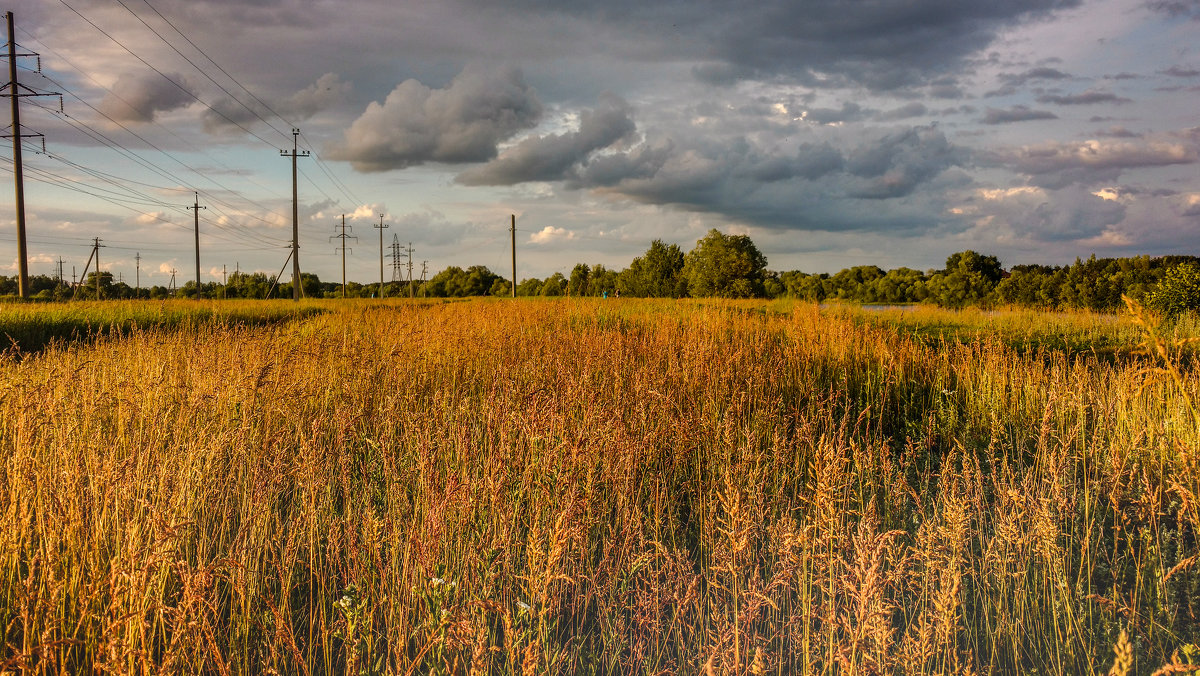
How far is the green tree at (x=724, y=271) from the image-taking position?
5005 cm

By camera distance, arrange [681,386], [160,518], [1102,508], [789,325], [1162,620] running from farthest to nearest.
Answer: [789,325] → [681,386] → [1102,508] → [1162,620] → [160,518]

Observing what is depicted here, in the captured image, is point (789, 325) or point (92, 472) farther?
point (789, 325)

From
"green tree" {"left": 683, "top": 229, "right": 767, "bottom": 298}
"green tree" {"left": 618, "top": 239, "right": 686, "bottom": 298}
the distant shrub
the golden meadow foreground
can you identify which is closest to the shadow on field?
the golden meadow foreground

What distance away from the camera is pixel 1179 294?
15.3 meters

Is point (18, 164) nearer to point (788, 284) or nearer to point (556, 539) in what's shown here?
point (556, 539)

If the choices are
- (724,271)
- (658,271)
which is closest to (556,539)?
(724,271)

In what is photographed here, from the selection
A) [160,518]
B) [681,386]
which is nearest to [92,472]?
[160,518]

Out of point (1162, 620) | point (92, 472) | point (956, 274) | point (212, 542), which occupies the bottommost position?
point (1162, 620)

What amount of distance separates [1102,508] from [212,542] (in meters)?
6.05

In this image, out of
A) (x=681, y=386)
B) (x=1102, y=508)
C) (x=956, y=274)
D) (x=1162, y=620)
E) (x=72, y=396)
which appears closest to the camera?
(x=1162, y=620)

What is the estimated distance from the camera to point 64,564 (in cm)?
275

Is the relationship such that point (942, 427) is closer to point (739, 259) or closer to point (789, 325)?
point (789, 325)

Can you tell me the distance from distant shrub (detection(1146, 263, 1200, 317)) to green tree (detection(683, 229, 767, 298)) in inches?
1276

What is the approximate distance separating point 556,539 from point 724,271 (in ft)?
166
